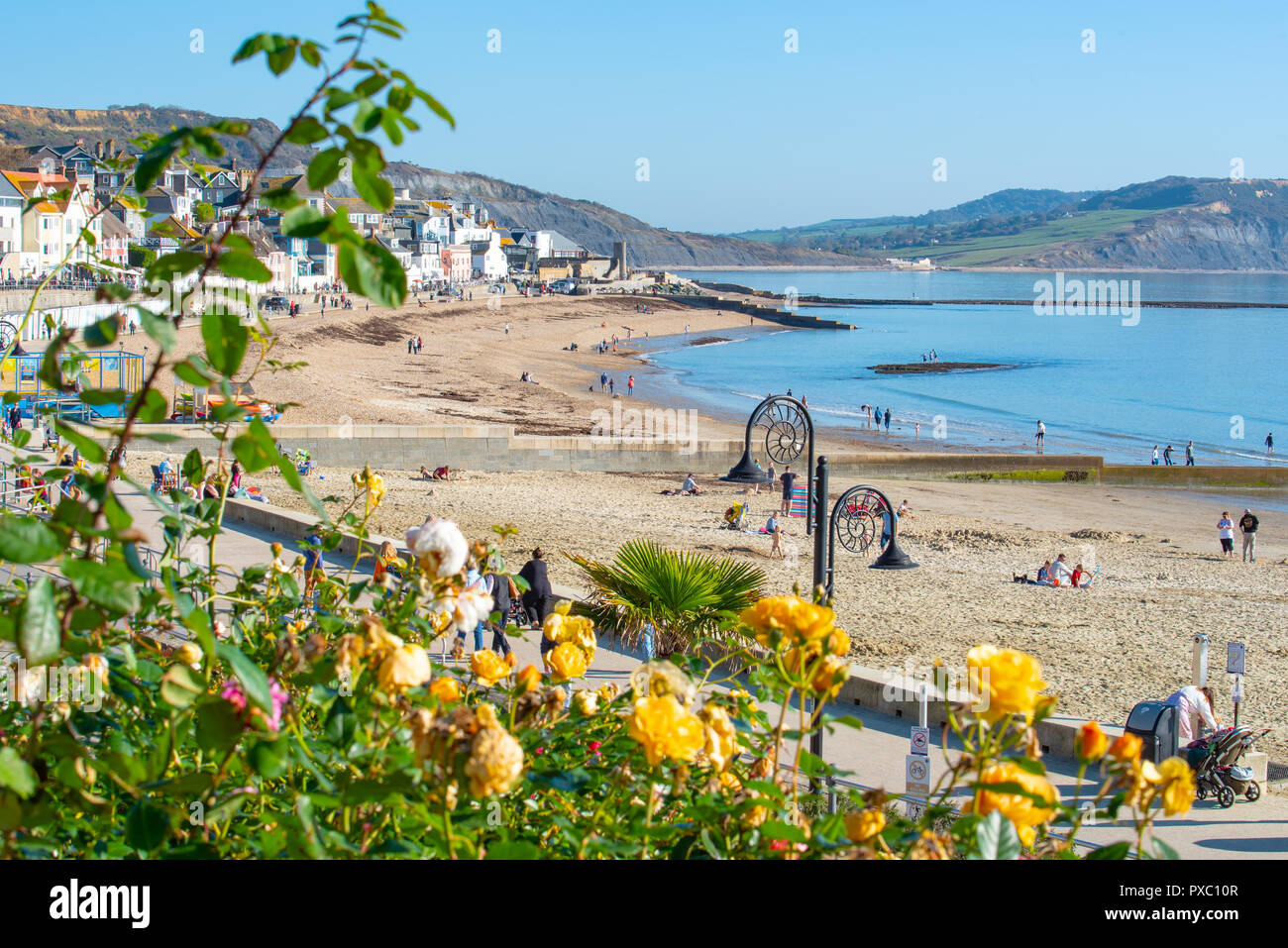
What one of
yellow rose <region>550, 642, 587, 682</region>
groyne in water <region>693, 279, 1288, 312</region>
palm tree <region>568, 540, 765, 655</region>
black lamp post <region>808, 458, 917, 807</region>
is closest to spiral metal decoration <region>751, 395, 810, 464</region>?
black lamp post <region>808, 458, 917, 807</region>

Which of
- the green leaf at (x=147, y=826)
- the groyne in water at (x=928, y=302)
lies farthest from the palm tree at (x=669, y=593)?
the groyne in water at (x=928, y=302)

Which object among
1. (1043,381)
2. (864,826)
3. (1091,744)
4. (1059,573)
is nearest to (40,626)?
(864,826)

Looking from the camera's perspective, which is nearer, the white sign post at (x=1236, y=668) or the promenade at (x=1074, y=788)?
the promenade at (x=1074, y=788)

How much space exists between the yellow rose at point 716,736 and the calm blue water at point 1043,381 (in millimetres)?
41011

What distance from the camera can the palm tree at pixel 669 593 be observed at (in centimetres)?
984

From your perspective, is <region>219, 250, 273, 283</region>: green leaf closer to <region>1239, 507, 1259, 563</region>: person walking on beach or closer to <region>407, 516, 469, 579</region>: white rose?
<region>407, 516, 469, 579</region>: white rose

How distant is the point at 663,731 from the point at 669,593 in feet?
27.4

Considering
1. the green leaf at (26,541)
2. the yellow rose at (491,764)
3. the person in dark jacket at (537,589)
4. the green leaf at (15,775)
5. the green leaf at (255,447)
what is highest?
the green leaf at (255,447)

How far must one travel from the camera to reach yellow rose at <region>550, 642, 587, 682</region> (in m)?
2.37

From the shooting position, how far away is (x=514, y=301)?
103 m

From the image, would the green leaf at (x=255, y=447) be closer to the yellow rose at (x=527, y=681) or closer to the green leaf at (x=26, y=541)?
the green leaf at (x=26, y=541)

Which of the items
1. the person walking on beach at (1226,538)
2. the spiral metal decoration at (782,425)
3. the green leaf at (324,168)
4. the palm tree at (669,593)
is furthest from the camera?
the person walking on beach at (1226,538)
